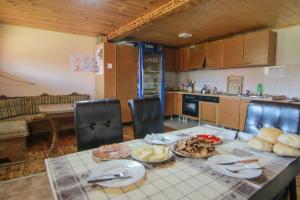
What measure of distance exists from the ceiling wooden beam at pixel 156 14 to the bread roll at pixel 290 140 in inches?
66.8

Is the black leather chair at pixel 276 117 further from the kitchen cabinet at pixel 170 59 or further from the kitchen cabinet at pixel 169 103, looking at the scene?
the kitchen cabinet at pixel 170 59

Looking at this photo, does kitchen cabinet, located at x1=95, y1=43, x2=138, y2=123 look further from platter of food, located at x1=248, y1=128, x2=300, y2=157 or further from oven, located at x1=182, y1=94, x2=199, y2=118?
platter of food, located at x1=248, y1=128, x2=300, y2=157

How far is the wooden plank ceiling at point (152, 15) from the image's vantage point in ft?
8.05

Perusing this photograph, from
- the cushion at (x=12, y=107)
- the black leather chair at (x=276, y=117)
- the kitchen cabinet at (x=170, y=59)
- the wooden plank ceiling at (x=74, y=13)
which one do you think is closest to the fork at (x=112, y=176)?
the black leather chair at (x=276, y=117)

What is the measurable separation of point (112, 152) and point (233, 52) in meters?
3.55

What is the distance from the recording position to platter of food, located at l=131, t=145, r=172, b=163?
37.1 inches

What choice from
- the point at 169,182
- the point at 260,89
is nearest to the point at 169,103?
the point at 260,89

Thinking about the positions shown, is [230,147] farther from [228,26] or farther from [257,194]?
[228,26]

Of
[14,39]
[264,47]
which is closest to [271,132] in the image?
[264,47]

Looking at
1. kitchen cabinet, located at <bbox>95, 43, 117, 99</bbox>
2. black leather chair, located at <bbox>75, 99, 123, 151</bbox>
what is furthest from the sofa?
black leather chair, located at <bbox>75, 99, 123, 151</bbox>

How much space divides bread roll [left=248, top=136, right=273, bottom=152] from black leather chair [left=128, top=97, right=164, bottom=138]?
0.89 m

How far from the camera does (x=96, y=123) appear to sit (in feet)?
4.88

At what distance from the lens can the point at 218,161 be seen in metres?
0.94

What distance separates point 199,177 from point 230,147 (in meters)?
0.48
